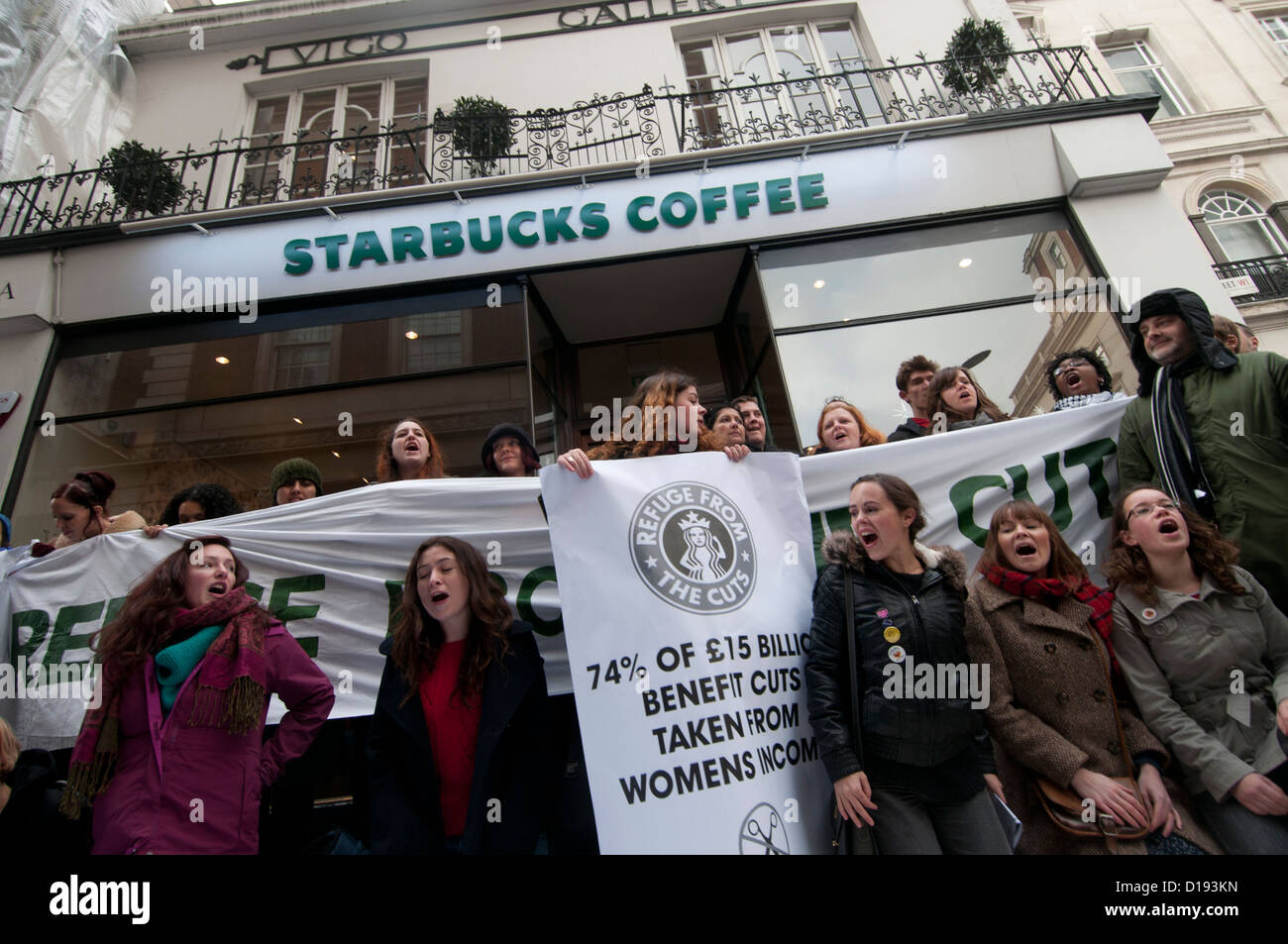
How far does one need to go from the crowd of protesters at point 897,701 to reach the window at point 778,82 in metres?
6.31

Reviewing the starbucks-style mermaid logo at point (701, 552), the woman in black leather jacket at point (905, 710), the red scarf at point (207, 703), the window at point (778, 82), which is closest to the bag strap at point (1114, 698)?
the woman in black leather jacket at point (905, 710)

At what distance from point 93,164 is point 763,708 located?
34.4 feet

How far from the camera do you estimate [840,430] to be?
4188 mm

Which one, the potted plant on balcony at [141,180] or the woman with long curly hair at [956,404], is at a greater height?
the potted plant on balcony at [141,180]

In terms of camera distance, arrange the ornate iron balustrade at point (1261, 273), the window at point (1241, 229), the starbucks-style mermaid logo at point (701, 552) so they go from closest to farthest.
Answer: the starbucks-style mermaid logo at point (701, 552) < the ornate iron balustrade at point (1261, 273) < the window at point (1241, 229)

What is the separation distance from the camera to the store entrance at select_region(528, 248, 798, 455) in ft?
23.7

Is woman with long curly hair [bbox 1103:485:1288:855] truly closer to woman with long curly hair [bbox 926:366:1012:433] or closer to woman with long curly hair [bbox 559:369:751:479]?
woman with long curly hair [bbox 926:366:1012:433]

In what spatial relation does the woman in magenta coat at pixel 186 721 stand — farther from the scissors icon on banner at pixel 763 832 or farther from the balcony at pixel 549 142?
the balcony at pixel 549 142

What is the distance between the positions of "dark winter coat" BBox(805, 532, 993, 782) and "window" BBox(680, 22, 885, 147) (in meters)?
6.49

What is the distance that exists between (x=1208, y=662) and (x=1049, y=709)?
0.60 m

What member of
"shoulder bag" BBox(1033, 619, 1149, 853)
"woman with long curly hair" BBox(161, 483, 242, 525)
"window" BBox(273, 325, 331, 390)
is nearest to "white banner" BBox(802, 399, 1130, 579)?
"shoulder bag" BBox(1033, 619, 1149, 853)

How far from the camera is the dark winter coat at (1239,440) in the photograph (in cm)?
281

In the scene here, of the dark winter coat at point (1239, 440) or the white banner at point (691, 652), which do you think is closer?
the white banner at point (691, 652)

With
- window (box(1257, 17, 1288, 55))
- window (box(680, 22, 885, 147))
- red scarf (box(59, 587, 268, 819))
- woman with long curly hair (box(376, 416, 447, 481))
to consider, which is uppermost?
window (box(1257, 17, 1288, 55))
